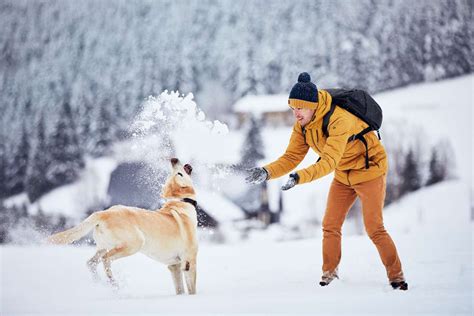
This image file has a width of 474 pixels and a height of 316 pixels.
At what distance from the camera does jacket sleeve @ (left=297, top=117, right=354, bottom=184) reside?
2662 millimetres


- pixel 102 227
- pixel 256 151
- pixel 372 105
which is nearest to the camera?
pixel 102 227

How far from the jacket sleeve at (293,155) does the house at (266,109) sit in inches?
270

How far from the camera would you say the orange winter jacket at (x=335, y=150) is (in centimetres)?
274

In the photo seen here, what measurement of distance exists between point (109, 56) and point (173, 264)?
8.93 meters

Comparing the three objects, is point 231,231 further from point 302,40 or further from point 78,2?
point 78,2

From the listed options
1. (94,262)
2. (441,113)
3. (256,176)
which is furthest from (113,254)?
(441,113)

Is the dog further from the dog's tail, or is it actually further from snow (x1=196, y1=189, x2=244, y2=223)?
snow (x1=196, y1=189, x2=244, y2=223)

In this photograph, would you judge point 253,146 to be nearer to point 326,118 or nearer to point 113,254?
point 326,118

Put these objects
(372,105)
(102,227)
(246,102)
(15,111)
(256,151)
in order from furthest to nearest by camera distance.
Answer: (15,111) < (246,102) < (256,151) < (372,105) < (102,227)

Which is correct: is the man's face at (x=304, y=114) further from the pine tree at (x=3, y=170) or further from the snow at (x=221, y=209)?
the pine tree at (x=3, y=170)

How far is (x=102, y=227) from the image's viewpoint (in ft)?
8.91

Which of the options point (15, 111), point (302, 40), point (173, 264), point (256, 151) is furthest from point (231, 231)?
point (173, 264)

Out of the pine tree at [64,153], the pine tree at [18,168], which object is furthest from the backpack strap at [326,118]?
the pine tree at [64,153]

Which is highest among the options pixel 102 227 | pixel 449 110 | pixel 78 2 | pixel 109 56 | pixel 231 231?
pixel 78 2
